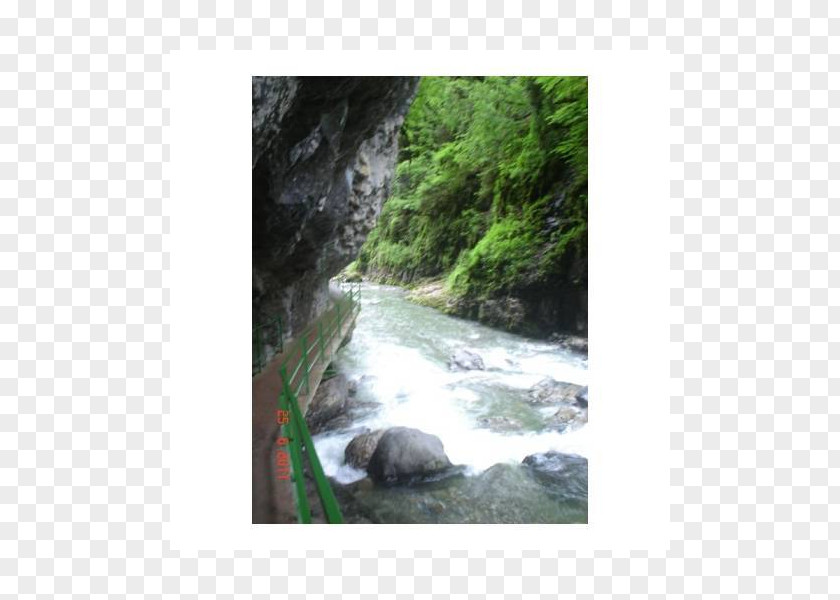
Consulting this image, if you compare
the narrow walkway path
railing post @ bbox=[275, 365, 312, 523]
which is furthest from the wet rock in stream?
railing post @ bbox=[275, 365, 312, 523]

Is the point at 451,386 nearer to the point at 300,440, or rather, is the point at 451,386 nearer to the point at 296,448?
the point at 300,440

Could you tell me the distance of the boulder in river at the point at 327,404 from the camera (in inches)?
144

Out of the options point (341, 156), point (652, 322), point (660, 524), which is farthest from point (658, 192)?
point (341, 156)

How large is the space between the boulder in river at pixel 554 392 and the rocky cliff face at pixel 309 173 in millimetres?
2977

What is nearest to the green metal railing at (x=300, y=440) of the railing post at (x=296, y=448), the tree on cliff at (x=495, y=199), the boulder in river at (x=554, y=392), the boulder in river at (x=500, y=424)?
the railing post at (x=296, y=448)

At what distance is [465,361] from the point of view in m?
4.88

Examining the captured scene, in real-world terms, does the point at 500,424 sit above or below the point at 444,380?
below

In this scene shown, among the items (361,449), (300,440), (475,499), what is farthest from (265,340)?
(475,499)

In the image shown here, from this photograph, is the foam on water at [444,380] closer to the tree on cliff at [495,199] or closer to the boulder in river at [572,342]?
the boulder in river at [572,342]

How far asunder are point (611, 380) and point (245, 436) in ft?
8.14

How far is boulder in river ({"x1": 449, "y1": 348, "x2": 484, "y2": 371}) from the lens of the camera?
4.74 metres

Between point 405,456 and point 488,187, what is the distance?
3579mm

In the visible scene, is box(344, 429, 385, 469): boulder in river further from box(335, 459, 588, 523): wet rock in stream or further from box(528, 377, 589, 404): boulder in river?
box(528, 377, 589, 404): boulder in river

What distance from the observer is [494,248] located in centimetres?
533
